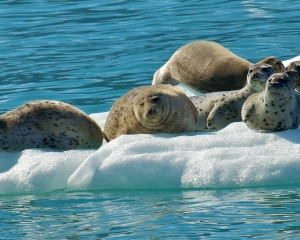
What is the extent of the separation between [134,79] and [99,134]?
3.78m

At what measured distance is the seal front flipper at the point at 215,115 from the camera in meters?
7.96

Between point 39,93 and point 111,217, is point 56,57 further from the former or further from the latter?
point 111,217

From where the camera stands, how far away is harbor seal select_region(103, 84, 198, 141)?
7.69 metres

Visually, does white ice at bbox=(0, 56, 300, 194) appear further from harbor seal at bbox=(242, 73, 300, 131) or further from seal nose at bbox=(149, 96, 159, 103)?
seal nose at bbox=(149, 96, 159, 103)

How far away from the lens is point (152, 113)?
758 cm

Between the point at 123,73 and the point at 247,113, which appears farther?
the point at 123,73

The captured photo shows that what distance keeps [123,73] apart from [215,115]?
4.18 m

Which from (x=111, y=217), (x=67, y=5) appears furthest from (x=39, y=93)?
(x=67, y=5)

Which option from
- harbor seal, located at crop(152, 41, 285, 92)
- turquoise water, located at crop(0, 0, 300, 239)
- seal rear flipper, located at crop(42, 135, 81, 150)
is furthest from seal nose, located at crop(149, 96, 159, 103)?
harbor seal, located at crop(152, 41, 285, 92)

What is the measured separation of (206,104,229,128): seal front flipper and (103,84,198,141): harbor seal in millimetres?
116

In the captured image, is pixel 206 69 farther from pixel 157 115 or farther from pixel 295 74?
pixel 157 115

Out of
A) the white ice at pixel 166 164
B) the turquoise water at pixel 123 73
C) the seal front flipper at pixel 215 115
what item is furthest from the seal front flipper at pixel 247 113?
the turquoise water at pixel 123 73

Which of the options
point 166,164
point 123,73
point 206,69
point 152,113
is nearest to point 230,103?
point 152,113

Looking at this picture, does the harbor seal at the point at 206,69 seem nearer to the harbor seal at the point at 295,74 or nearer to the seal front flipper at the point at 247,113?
the harbor seal at the point at 295,74
